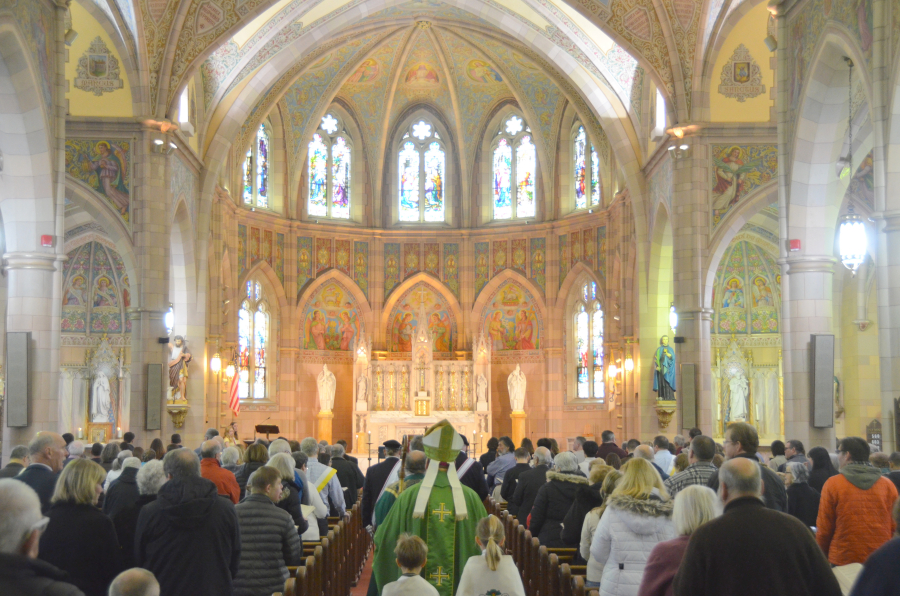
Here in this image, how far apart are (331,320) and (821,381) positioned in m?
20.6

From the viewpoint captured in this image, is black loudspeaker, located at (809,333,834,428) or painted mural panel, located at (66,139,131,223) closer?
black loudspeaker, located at (809,333,834,428)

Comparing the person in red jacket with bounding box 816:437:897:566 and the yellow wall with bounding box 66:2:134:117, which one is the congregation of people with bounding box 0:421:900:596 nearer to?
the person in red jacket with bounding box 816:437:897:566

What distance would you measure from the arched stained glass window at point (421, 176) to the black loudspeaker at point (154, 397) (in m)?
15.1

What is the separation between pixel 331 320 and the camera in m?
32.1

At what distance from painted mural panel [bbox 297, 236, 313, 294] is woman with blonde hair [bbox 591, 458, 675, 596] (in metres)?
26.1

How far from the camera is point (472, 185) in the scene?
109 feet

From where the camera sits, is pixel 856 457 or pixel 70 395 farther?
pixel 70 395

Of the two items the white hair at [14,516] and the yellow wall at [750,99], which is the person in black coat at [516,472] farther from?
the yellow wall at [750,99]

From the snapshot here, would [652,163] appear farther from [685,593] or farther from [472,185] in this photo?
[685,593]

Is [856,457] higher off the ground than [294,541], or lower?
higher

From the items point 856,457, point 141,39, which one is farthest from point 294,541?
point 141,39

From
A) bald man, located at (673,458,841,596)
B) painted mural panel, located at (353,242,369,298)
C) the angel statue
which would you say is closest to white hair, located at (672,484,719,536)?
bald man, located at (673,458,841,596)

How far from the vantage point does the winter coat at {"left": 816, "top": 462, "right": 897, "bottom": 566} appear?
691 centimetres

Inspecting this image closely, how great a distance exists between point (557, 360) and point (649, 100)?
33.4 ft
